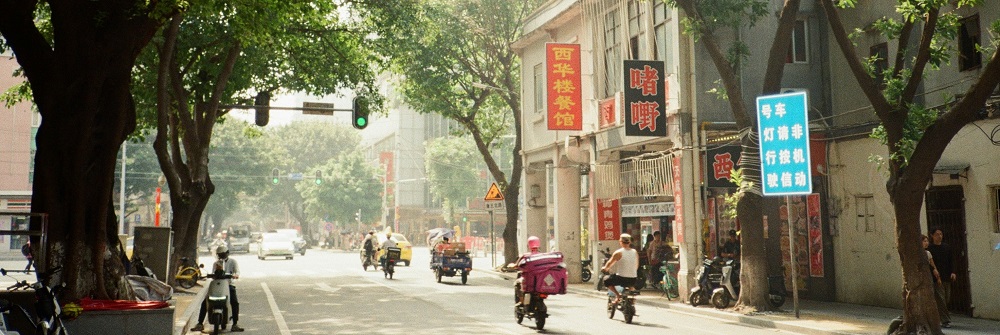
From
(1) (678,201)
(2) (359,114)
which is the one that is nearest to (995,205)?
(1) (678,201)

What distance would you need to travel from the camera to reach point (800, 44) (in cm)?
2083

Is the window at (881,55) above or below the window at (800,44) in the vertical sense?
below

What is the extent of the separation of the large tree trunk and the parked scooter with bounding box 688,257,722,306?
1152 centimetres

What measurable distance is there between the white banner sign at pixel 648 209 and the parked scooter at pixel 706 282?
3.21 m

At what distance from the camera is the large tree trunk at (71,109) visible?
36.2 ft

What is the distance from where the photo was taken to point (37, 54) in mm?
11062

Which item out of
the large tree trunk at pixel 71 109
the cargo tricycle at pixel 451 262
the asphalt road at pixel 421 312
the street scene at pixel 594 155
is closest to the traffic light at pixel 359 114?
the street scene at pixel 594 155

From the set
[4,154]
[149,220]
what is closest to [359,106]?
[4,154]

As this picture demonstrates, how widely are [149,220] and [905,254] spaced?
6874cm

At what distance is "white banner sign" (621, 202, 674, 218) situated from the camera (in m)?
22.3

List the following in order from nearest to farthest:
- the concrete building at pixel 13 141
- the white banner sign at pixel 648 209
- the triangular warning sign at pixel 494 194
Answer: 1. the white banner sign at pixel 648 209
2. the triangular warning sign at pixel 494 194
3. the concrete building at pixel 13 141

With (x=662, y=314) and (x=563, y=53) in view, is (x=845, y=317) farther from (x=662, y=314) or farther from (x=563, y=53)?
(x=563, y=53)

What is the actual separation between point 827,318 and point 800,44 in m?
7.39

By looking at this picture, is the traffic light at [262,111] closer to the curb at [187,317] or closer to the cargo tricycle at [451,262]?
the curb at [187,317]
